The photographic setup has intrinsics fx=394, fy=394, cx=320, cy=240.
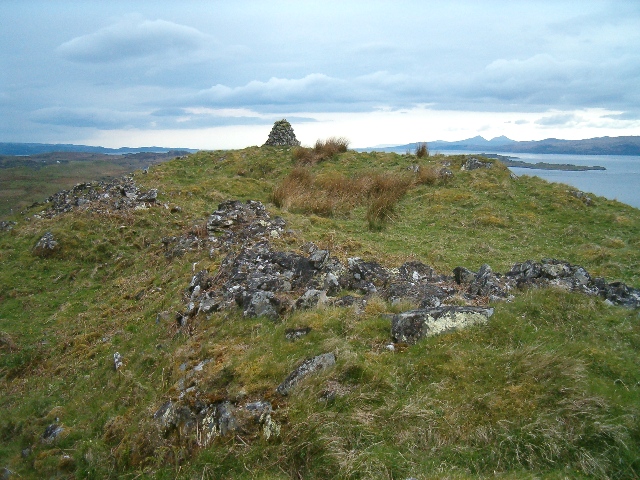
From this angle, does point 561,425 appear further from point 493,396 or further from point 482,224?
point 482,224

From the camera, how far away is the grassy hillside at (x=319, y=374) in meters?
4.28

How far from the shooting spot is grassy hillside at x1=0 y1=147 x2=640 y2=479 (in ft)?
14.0

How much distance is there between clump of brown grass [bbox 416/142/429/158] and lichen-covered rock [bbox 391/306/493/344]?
18.8 metres

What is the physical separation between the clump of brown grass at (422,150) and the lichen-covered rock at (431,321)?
18827 mm

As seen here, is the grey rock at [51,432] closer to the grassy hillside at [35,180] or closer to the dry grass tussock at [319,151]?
the dry grass tussock at [319,151]

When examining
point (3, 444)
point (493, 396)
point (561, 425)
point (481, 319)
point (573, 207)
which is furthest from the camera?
point (573, 207)

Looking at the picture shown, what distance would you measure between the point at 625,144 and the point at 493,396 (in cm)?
4714

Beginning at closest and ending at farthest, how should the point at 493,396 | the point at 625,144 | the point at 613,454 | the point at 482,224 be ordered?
the point at 613,454 → the point at 493,396 → the point at 482,224 → the point at 625,144

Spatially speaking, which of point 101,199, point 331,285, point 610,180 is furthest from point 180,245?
point 610,180

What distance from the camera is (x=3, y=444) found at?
6.68m

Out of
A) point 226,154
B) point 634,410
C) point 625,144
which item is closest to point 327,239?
point 634,410

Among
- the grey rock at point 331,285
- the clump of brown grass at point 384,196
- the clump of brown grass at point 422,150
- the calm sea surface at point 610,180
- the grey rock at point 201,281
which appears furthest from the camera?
the clump of brown grass at point 422,150

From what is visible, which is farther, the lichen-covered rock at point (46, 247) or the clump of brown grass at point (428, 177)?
the clump of brown grass at point (428, 177)

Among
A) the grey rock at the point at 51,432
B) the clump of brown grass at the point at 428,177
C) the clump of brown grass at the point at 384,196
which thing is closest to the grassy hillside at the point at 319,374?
the grey rock at the point at 51,432
